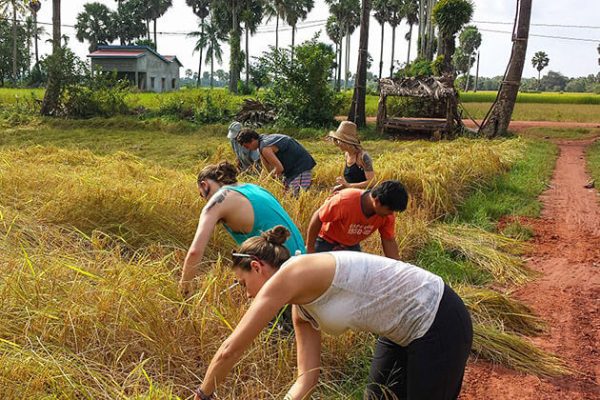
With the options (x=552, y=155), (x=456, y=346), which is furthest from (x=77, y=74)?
(x=456, y=346)

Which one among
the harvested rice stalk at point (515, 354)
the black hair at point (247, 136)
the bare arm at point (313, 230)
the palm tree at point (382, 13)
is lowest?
the harvested rice stalk at point (515, 354)

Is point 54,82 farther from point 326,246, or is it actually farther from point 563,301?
point 563,301

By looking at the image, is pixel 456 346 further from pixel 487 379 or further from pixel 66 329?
pixel 66 329

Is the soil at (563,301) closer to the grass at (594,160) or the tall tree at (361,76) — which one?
the grass at (594,160)

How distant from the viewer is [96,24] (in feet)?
211

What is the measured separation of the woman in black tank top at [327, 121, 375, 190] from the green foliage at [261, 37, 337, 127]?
1248 cm

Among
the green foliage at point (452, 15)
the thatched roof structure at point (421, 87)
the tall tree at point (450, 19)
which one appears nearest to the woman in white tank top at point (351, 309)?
the thatched roof structure at point (421, 87)

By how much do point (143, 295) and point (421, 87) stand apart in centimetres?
1469

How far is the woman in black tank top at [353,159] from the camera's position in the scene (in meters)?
5.12

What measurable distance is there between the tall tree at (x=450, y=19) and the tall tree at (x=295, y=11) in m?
31.6

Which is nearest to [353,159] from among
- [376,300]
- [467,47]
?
[376,300]

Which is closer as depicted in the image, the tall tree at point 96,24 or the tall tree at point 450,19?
the tall tree at point 450,19

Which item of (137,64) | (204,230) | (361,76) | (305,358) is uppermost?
(137,64)

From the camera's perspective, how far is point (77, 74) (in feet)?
61.7
